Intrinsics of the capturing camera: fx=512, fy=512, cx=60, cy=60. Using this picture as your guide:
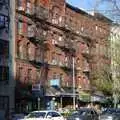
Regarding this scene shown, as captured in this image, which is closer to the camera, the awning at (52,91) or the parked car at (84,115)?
the parked car at (84,115)

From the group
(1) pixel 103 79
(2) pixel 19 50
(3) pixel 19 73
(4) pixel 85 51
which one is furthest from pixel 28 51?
(4) pixel 85 51

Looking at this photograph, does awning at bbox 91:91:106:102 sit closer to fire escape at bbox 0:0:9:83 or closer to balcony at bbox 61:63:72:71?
balcony at bbox 61:63:72:71

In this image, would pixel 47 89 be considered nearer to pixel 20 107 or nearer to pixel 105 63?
pixel 20 107

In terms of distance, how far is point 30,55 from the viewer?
72875 millimetres

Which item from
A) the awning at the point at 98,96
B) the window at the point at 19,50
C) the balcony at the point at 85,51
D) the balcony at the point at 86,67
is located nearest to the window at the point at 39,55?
the window at the point at 19,50

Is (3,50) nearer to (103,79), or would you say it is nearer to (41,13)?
(41,13)

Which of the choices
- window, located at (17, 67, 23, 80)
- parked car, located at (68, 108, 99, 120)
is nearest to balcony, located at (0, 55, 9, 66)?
window, located at (17, 67, 23, 80)

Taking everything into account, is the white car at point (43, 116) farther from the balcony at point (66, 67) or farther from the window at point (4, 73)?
the balcony at point (66, 67)

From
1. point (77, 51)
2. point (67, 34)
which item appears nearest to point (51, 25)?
point (67, 34)

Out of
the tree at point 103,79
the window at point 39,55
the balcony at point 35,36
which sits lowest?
the tree at point 103,79

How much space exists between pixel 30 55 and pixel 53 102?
343 inches

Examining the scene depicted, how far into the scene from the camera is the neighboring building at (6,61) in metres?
65.8

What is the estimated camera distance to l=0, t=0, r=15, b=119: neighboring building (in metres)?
65.8

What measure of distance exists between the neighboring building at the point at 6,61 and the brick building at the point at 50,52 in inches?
58.5
